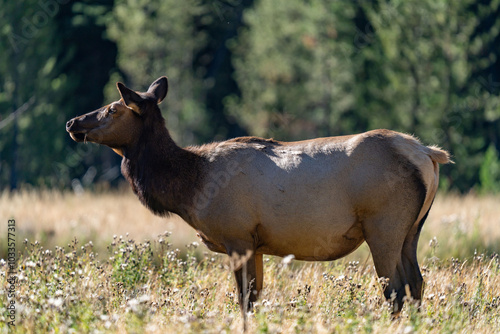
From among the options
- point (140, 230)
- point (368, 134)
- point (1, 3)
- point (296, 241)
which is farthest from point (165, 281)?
point (1, 3)

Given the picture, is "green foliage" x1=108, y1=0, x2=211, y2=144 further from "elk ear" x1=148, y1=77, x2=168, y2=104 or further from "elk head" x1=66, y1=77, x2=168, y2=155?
"elk head" x1=66, y1=77, x2=168, y2=155

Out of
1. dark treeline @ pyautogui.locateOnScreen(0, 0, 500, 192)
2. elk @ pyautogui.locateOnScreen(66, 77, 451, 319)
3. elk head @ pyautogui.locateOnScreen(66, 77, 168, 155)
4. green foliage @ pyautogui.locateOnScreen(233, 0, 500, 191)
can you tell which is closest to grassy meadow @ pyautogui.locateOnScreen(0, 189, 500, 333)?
elk @ pyautogui.locateOnScreen(66, 77, 451, 319)

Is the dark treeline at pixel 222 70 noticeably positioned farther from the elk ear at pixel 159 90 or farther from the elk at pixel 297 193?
the elk at pixel 297 193

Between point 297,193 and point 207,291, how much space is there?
1.37m

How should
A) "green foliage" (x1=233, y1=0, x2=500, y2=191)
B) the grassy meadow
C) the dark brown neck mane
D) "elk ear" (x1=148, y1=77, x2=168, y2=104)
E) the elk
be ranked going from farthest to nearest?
"green foliage" (x1=233, y1=0, x2=500, y2=191) → "elk ear" (x1=148, y1=77, x2=168, y2=104) → the dark brown neck mane → the elk → the grassy meadow

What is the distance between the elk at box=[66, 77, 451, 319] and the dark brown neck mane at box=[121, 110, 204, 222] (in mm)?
11

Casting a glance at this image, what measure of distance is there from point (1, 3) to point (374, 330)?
1479 centimetres

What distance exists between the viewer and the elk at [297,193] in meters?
6.59

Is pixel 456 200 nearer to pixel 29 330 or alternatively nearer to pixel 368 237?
pixel 368 237

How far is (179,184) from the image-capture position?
7137mm

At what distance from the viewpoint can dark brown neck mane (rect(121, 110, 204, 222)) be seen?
7129 mm

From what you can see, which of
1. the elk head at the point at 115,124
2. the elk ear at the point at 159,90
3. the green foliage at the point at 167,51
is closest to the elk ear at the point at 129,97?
the elk head at the point at 115,124

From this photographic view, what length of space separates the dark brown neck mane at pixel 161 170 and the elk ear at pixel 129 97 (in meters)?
0.19

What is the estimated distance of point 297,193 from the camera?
674 centimetres
